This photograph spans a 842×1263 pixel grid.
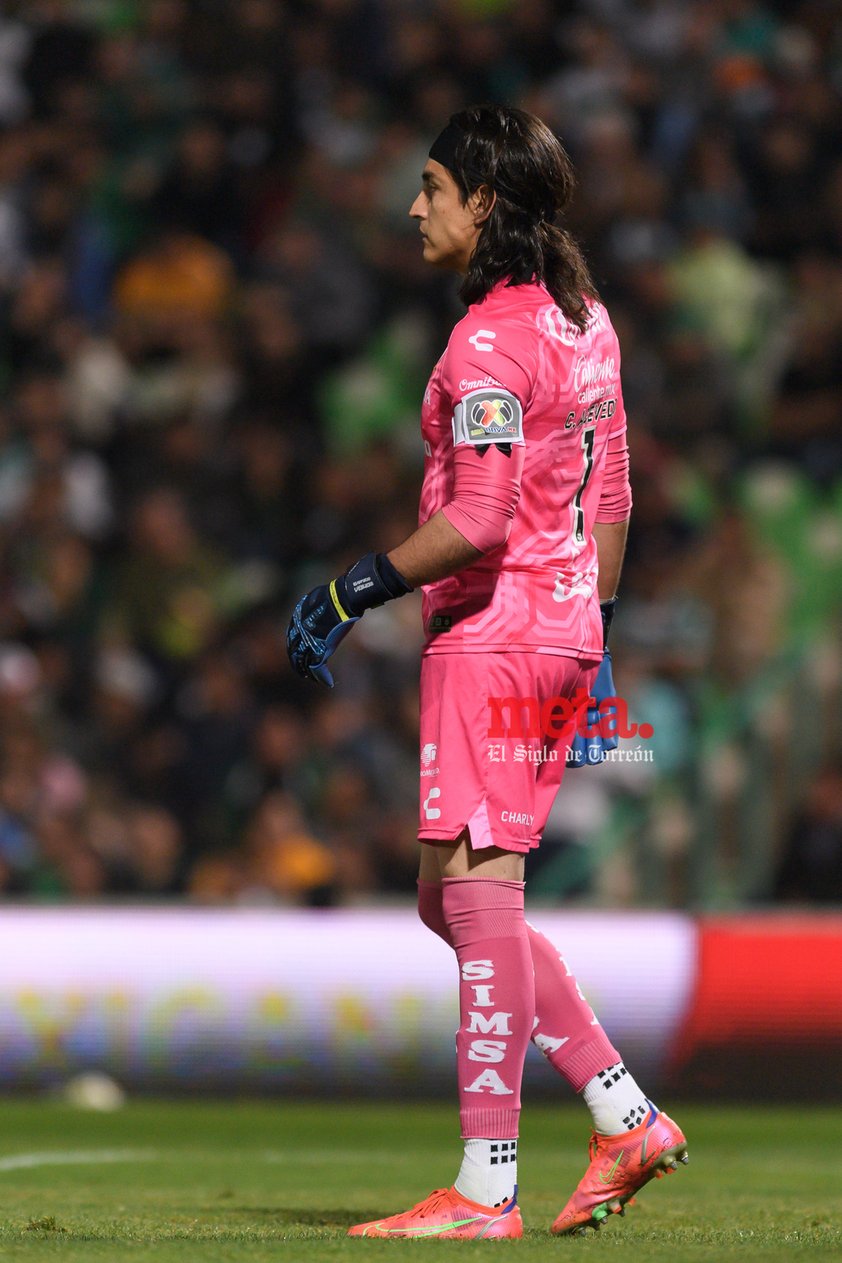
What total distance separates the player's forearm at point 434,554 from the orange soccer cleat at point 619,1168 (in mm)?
1095

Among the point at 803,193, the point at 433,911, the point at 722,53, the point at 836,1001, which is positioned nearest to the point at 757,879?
the point at 836,1001

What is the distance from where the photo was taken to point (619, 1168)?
12.5ft

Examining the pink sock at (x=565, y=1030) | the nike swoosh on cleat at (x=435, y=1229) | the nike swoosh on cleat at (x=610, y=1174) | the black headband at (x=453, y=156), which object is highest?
the black headband at (x=453, y=156)

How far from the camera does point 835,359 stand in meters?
10.6

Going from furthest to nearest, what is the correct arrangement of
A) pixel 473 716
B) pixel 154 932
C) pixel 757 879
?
pixel 757 879 < pixel 154 932 < pixel 473 716

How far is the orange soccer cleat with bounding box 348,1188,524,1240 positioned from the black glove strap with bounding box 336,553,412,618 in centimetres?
104

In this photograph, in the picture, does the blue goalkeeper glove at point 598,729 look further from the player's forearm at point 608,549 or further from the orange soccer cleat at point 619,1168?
the orange soccer cleat at point 619,1168

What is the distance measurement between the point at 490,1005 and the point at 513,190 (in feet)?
4.82

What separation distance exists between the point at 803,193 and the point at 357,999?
17.9 feet

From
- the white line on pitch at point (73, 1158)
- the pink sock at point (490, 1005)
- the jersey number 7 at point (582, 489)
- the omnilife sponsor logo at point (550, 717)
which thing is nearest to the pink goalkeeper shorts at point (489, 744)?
the omnilife sponsor logo at point (550, 717)

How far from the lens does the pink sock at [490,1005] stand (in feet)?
12.1

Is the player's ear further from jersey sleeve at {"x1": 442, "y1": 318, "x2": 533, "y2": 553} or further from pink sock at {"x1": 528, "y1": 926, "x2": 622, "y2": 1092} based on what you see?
pink sock at {"x1": 528, "y1": 926, "x2": 622, "y2": 1092}

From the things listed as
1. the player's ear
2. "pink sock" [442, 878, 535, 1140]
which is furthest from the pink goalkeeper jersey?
"pink sock" [442, 878, 535, 1140]

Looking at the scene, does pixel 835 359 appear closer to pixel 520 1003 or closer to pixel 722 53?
pixel 722 53
